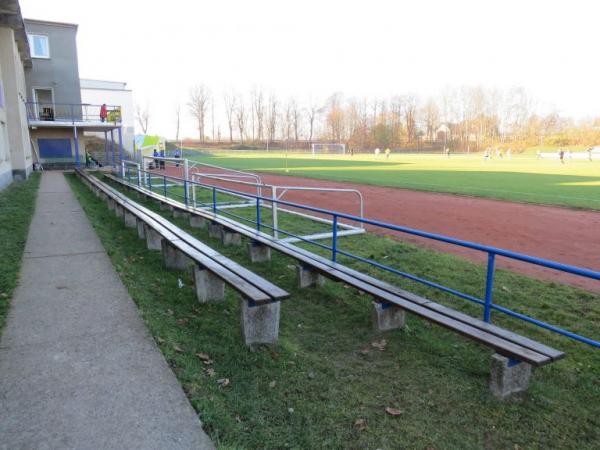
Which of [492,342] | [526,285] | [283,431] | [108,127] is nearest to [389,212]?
[526,285]

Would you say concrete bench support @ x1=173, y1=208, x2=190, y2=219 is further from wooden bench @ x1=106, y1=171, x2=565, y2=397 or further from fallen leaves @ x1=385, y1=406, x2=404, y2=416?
fallen leaves @ x1=385, y1=406, x2=404, y2=416

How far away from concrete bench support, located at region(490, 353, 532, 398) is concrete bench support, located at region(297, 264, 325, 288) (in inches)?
107

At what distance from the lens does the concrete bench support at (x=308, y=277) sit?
5844mm

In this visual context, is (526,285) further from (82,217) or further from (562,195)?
(562,195)

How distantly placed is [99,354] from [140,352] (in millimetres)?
322

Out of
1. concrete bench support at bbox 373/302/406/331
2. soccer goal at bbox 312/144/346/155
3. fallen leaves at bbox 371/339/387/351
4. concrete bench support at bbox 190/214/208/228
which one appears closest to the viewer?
fallen leaves at bbox 371/339/387/351

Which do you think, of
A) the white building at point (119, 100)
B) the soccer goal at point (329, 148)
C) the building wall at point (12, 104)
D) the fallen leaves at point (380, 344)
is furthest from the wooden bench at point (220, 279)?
the soccer goal at point (329, 148)

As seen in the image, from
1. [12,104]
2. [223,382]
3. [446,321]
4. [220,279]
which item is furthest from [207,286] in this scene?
[12,104]

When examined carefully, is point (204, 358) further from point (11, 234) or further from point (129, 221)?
point (129, 221)

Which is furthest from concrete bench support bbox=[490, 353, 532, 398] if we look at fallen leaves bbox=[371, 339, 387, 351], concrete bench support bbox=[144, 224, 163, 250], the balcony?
the balcony

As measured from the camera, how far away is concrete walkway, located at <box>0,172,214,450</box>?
2.71 m

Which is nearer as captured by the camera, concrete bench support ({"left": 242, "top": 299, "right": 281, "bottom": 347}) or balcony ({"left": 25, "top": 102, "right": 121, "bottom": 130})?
concrete bench support ({"left": 242, "top": 299, "right": 281, "bottom": 347})

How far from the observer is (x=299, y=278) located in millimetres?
5875

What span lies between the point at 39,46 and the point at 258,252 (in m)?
29.8
